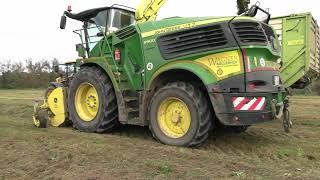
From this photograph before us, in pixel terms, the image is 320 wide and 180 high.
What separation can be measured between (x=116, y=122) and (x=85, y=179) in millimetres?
3783

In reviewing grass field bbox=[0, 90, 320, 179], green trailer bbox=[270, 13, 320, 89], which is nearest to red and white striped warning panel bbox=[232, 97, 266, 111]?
grass field bbox=[0, 90, 320, 179]

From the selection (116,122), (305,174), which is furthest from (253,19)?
(116,122)

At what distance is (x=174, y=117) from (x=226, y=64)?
1.30 m

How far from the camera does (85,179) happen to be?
5781mm

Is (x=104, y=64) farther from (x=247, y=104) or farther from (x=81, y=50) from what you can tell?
(x=247, y=104)

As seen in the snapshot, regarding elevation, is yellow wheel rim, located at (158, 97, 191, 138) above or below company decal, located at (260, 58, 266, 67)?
below

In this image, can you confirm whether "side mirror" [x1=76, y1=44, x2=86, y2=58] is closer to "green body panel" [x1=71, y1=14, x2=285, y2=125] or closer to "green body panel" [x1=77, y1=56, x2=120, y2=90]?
"green body panel" [x1=71, y1=14, x2=285, y2=125]

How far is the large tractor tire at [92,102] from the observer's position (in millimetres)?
9305

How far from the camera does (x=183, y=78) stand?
8156 mm

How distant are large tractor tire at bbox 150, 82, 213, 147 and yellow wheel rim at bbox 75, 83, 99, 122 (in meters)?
1.85

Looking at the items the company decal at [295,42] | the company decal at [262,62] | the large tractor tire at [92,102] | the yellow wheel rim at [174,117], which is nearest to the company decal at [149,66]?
the yellow wheel rim at [174,117]

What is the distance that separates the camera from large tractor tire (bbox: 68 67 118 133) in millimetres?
9305

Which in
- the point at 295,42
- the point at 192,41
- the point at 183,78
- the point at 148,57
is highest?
the point at 295,42

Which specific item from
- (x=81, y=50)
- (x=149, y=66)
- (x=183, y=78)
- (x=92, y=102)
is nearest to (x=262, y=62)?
(x=183, y=78)
